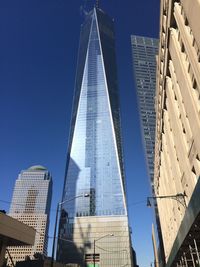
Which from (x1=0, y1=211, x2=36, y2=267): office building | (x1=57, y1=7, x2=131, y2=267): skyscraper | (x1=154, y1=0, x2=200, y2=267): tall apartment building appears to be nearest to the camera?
(x1=154, y1=0, x2=200, y2=267): tall apartment building

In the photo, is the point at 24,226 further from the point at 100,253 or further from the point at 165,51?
the point at 100,253

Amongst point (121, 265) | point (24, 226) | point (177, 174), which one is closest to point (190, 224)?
point (177, 174)

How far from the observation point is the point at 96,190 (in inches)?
6900

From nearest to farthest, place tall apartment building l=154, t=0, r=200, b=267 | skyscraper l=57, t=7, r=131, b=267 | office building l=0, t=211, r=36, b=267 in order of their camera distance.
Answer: tall apartment building l=154, t=0, r=200, b=267, office building l=0, t=211, r=36, b=267, skyscraper l=57, t=7, r=131, b=267

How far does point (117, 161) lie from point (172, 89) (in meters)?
150

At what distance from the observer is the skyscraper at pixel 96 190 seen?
150625 millimetres

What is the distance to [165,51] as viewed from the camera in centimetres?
2714

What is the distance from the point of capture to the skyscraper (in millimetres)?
150625

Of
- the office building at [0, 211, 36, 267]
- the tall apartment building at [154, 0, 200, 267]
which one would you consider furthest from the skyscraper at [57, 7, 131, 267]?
the tall apartment building at [154, 0, 200, 267]

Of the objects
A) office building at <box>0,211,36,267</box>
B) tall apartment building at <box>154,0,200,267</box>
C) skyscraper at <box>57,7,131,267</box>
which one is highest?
skyscraper at <box>57,7,131,267</box>

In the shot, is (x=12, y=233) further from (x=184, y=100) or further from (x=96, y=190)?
(x=96, y=190)

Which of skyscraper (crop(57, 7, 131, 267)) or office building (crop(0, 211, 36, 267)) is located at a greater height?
skyscraper (crop(57, 7, 131, 267))

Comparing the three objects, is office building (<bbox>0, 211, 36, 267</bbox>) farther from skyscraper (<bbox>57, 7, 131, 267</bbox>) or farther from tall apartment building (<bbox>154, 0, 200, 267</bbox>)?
skyscraper (<bbox>57, 7, 131, 267</bbox>)

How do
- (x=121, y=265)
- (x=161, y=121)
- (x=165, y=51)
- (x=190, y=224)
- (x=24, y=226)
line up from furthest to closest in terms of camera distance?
1. (x=121, y=265)
2. (x=161, y=121)
3. (x=24, y=226)
4. (x=165, y=51)
5. (x=190, y=224)
